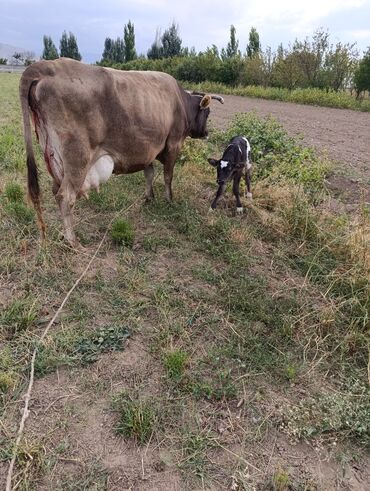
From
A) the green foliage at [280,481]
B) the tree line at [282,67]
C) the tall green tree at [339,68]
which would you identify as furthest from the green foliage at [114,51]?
the green foliage at [280,481]

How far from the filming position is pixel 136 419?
247cm

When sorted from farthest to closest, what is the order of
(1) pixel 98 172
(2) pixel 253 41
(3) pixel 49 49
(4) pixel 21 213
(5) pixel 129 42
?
1. (3) pixel 49 49
2. (5) pixel 129 42
3. (2) pixel 253 41
4. (4) pixel 21 213
5. (1) pixel 98 172

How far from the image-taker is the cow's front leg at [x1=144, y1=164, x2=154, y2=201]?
571 centimetres

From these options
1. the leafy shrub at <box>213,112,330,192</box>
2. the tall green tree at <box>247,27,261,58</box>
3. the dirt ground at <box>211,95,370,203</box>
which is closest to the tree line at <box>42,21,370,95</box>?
the tall green tree at <box>247,27,261,58</box>

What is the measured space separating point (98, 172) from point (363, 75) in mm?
21257

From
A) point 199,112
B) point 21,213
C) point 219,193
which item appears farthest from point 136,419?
point 199,112

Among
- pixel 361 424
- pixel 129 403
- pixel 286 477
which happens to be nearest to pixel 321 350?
pixel 361 424

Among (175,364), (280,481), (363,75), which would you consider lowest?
(280,481)

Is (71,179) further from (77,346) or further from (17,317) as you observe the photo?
(77,346)

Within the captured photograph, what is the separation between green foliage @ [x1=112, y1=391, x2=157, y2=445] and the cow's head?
14.2 ft

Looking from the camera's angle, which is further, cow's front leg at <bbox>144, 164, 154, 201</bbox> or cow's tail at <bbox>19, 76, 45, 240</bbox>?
cow's front leg at <bbox>144, 164, 154, 201</bbox>

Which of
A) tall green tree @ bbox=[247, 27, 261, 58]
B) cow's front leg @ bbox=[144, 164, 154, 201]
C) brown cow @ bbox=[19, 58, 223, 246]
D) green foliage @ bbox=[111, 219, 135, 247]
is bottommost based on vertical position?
green foliage @ bbox=[111, 219, 135, 247]

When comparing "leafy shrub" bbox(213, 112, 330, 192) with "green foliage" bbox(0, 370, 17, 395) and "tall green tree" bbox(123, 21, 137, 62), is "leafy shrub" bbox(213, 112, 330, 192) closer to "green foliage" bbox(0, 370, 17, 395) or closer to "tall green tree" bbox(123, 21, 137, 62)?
"green foliage" bbox(0, 370, 17, 395)

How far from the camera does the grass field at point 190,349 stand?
2359mm
